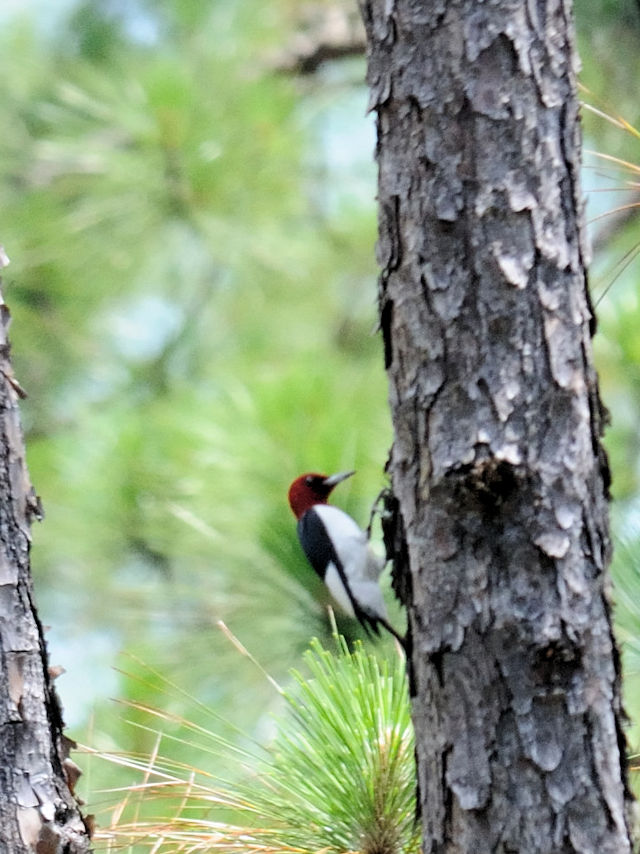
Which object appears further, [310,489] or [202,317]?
[202,317]

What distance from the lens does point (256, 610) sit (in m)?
1.48

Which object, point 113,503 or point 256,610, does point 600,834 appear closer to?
point 256,610

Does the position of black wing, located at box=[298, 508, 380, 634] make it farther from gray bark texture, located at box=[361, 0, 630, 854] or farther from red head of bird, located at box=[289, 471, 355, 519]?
gray bark texture, located at box=[361, 0, 630, 854]

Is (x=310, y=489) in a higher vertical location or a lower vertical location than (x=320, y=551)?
higher

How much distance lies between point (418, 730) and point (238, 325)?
239 centimetres

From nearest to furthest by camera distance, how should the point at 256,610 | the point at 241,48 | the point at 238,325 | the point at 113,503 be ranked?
the point at 256,610
the point at 113,503
the point at 241,48
the point at 238,325

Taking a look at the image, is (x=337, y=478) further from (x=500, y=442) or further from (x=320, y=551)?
(x=500, y=442)

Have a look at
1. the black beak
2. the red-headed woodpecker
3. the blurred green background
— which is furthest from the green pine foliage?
the black beak

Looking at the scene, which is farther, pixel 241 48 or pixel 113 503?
pixel 241 48

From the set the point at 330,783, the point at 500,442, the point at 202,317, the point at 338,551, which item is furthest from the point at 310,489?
the point at 202,317

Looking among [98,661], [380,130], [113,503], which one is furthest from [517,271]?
[98,661]

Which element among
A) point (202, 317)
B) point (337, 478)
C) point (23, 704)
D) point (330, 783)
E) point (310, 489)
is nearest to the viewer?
point (23, 704)

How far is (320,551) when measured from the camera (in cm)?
146

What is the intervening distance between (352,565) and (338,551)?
3 cm
